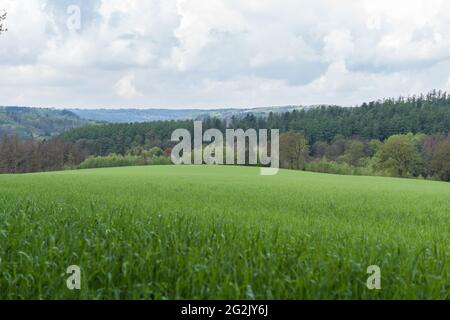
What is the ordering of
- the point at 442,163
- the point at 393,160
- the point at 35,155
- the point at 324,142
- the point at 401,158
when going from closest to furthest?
the point at 442,163 < the point at 393,160 < the point at 401,158 < the point at 35,155 < the point at 324,142

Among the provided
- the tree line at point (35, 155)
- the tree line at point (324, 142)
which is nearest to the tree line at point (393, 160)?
the tree line at point (324, 142)

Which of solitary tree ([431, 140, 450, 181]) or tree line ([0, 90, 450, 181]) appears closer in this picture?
solitary tree ([431, 140, 450, 181])

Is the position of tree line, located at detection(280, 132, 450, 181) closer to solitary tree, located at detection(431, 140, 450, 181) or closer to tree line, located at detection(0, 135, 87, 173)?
solitary tree, located at detection(431, 140, 450, 181)

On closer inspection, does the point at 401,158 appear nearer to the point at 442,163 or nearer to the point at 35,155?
the point at 442,163

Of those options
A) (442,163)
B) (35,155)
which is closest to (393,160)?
(442,163)

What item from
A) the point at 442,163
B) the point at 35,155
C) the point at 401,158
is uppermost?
the point at 401,158

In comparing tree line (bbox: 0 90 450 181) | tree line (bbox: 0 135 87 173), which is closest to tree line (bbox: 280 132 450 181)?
tree line (bbox: 0 90 450 181)

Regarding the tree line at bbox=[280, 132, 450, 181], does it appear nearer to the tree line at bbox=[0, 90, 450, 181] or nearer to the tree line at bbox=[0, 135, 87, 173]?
the tree line at bbox=[0, 90, 450, 181]

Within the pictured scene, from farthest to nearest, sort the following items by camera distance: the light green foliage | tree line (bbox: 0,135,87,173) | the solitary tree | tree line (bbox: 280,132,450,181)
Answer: tree line (bbox: 0,135,87,173) < the light green foliage < tree line (bbox: 280,132,450,181) < the solitary tree

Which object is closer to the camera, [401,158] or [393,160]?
[393,160]

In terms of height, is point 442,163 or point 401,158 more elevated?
point 401,158

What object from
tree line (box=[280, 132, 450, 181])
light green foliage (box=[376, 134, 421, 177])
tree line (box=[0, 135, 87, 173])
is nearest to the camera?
tree line (box=[280, 132, 450, 181])

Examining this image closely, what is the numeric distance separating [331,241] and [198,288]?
3724 mm
